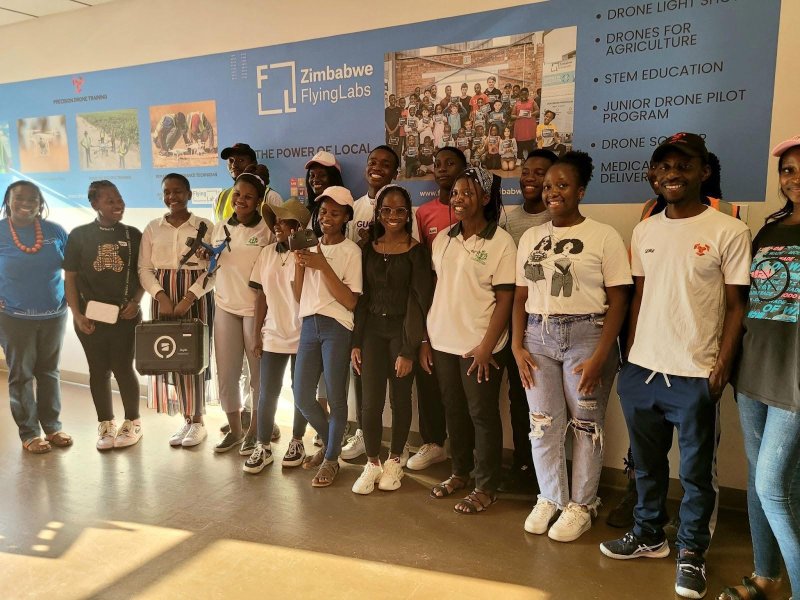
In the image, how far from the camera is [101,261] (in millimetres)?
3646

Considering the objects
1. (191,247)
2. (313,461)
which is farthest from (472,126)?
(313,461)

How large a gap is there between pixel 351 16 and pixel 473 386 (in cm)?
241

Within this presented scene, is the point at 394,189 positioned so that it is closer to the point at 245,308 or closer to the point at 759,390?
the point at 245,308

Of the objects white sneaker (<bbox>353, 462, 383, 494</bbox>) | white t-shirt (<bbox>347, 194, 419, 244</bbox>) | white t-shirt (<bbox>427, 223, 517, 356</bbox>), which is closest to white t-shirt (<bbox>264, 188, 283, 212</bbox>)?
white t-shirt (<bbox>347, 194, 419, 244</bbox>)

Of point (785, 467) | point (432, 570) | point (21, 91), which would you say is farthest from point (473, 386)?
point (21, 91)

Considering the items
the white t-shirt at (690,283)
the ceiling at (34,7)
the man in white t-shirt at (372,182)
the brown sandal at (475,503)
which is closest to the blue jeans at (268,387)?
the man in white t-shirt at (372,182)

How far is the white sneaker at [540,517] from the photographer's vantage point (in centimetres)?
271

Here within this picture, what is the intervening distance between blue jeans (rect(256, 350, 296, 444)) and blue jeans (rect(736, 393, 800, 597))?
230cm

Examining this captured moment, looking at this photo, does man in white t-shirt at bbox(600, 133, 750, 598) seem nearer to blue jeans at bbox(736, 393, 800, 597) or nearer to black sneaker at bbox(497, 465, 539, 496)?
blue jeans at bbox(736, 393, 800, 597)

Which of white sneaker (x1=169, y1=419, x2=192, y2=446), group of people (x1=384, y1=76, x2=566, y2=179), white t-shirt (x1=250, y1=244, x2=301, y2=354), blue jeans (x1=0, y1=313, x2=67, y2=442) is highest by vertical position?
group of people (x1=384, y1=76, x2=566, y2=179)

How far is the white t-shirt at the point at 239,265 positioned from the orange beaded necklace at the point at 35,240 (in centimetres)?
118

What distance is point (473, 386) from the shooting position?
285cm

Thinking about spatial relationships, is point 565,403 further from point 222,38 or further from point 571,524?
point 222,38

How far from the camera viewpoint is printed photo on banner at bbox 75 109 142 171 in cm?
462
